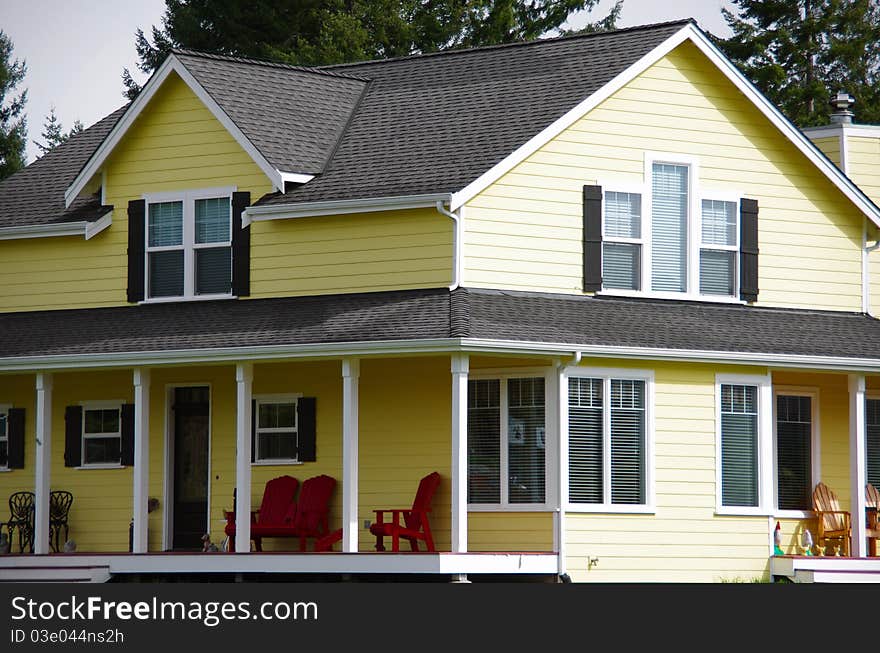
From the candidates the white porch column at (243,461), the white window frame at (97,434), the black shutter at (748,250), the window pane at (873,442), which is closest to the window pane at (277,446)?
the white porch column at (243,461)

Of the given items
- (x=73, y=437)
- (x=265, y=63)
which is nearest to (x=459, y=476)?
(x=73, y=437)

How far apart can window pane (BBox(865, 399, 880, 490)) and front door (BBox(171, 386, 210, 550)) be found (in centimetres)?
980

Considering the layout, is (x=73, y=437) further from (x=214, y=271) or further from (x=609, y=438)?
(x=609, y=438)

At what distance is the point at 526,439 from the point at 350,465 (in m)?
2.49

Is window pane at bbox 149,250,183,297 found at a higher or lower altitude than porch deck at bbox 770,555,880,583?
higher

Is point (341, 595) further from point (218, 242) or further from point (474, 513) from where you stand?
point (218, 242)

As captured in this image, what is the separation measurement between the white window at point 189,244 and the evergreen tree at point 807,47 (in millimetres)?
25167

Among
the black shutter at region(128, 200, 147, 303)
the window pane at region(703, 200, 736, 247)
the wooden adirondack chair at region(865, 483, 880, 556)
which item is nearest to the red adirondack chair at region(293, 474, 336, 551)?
the black shutter at region(128, 200, 147, 303)

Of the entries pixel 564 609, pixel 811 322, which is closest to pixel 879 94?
pixel 811 322

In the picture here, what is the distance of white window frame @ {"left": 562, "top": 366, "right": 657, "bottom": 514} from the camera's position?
24.2 metres

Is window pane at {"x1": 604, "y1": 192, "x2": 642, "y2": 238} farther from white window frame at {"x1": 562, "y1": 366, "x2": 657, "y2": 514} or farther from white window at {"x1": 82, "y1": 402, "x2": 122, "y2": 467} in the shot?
white window at {"x1": 82, "y1": 402, "x2": 122, "y2": 467}

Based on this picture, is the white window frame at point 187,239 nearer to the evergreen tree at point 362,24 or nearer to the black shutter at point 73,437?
the black shutter at point 73,437

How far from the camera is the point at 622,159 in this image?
1016 inches

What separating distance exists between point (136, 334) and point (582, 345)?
21.1 ft
